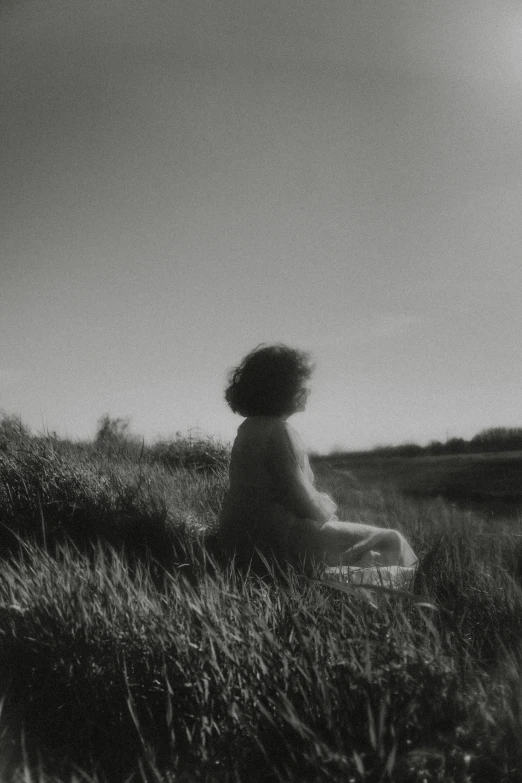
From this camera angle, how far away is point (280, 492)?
13.7 ft

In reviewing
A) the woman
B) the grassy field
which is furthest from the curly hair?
the grassy field

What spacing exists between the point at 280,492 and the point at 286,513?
155 millimetres

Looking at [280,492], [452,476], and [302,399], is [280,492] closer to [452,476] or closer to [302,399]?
[302,399]

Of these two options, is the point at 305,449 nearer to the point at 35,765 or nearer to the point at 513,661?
the point at 513,661

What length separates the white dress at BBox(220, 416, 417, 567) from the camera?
13.4ft

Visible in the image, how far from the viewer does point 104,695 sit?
7.93ft

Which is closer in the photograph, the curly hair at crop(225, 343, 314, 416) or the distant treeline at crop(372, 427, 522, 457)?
the curly hair at crop(225, 343, 314, 416)

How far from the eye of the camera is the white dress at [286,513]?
4090mm

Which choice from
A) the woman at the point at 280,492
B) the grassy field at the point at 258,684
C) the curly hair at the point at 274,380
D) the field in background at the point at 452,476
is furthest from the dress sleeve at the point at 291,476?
the field in background at the point at 452,476

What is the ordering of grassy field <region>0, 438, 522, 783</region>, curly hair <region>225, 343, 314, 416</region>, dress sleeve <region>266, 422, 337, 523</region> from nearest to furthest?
grassy field <region>0, 438, 522, 783</region>, dress sleeve <region>266, 422, 337, 523</region>, curly hair <region>225, 343, 314, 416</region>

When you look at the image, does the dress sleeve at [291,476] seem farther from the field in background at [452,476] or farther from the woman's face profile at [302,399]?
the field in background at [452,476]

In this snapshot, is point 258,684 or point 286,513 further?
point 286,513

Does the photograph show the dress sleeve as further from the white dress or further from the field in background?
the field in background

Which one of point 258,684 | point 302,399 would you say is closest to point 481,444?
point 302,399
